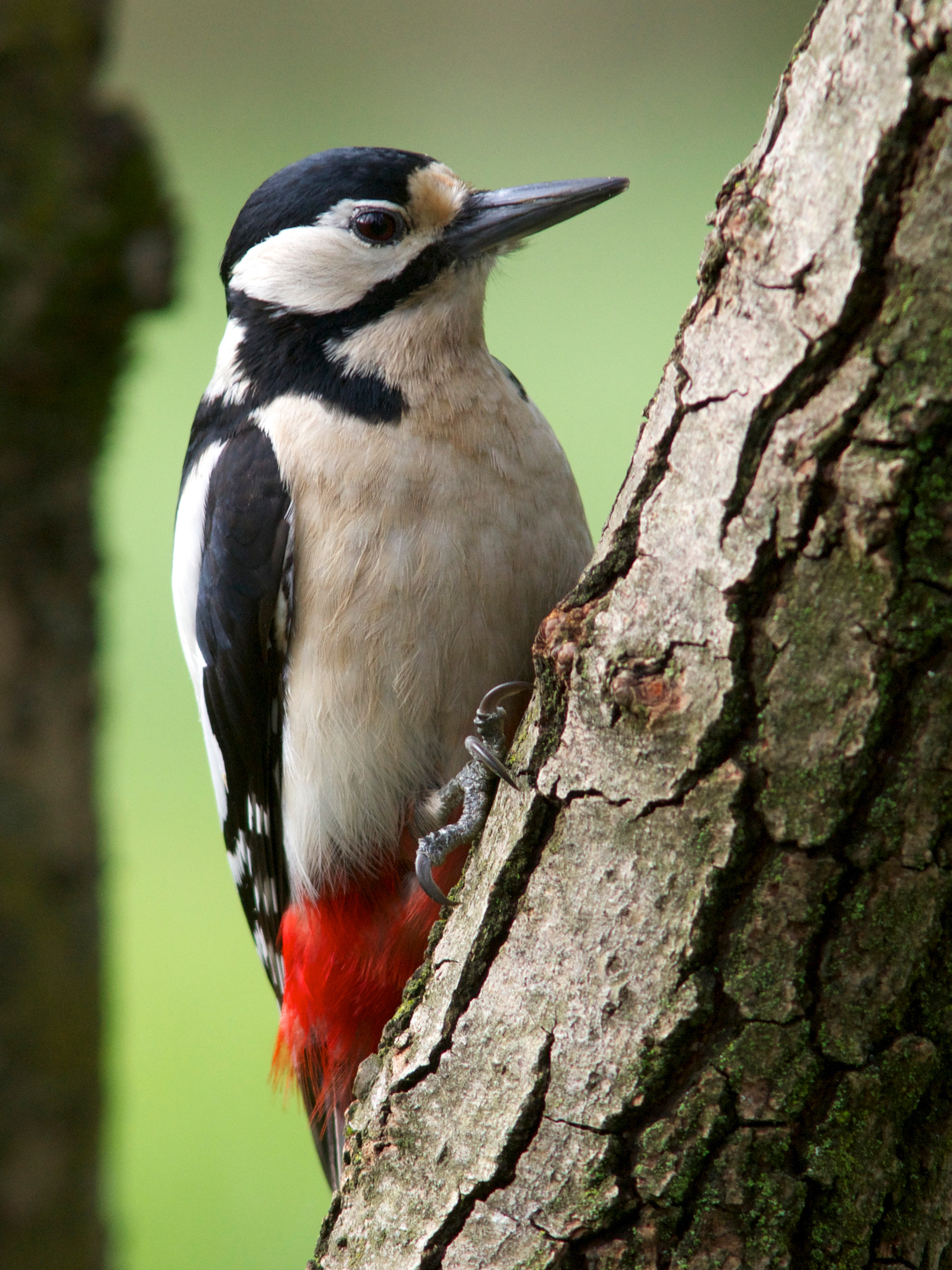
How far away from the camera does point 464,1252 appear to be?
1.42 metres

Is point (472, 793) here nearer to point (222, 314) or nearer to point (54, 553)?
point (54, 553)

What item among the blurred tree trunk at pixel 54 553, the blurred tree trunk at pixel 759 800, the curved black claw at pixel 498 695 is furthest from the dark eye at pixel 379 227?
the blurred tree trunk at pixel 759 800

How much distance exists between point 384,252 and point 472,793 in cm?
104

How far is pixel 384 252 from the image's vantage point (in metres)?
2.20

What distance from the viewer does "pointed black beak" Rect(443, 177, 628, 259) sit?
2170mm

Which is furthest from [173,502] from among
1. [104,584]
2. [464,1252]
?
[464,1252]

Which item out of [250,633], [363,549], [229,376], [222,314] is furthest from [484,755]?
[222,314]

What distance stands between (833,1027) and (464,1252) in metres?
0.55

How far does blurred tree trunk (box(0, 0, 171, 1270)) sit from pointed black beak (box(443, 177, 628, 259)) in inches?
29.0

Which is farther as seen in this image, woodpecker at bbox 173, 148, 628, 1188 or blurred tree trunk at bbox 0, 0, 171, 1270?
blurred tree trunk at bbox 0, 0, 171, 1270

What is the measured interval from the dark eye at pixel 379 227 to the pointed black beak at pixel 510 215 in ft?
0.31

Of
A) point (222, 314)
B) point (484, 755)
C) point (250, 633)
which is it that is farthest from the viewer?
point (222, 314)

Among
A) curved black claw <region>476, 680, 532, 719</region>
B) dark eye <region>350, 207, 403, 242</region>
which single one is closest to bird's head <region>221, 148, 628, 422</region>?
dark eye <region>350, 207, 403, 242</region>

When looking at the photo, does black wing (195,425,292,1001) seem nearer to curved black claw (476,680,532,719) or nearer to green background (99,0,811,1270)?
curved black claw (476,680,532,719)
